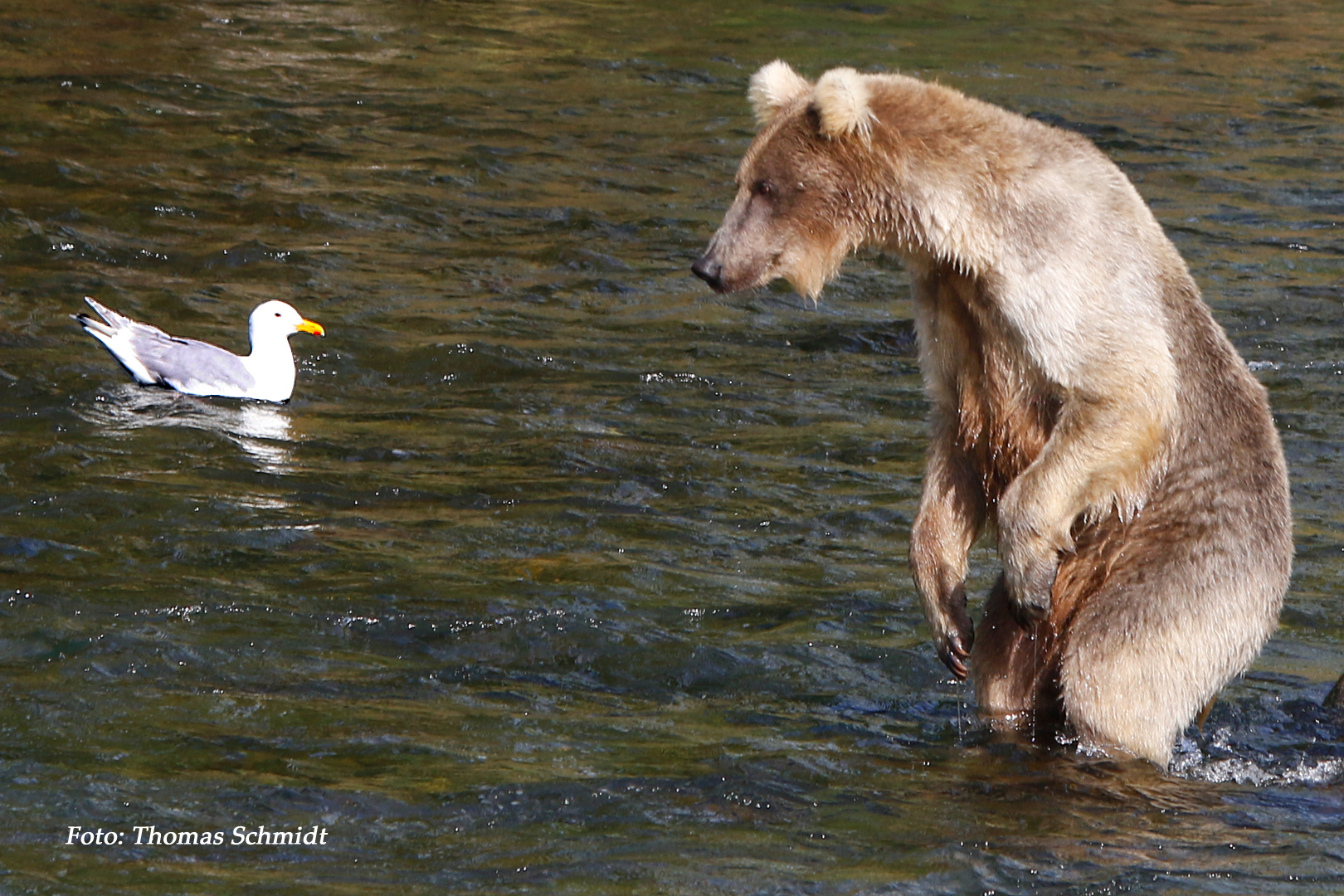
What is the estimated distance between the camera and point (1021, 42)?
18.9 metres

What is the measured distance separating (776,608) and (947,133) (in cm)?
208

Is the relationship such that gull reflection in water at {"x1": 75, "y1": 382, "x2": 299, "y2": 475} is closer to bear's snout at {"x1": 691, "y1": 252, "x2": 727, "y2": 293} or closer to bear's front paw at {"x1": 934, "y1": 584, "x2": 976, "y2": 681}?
bear's snout at {"x1": 691, "y1": 252, "x2": 727, "y2": 293}

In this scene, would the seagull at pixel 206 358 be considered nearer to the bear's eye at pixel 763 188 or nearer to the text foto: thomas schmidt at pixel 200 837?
the bear's eye at pixel 763 188

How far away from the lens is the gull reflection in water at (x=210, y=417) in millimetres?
8555

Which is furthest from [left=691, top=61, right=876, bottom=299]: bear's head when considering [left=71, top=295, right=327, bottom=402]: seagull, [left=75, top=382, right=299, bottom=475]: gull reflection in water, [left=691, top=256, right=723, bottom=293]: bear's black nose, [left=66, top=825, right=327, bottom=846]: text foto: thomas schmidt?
[left=71, top=295, right=327, bottom=402]: seagull

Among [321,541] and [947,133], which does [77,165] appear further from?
[947,133]

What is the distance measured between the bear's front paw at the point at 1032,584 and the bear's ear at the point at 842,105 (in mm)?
1415

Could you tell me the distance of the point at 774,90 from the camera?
19.2ft

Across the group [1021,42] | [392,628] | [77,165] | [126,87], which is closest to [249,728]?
[392,628]

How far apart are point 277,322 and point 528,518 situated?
2899 mm

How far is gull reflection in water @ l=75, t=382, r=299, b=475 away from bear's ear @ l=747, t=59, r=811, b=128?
3291 millimetres

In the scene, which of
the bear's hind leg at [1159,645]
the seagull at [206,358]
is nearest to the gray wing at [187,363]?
the seagull at [206,358]

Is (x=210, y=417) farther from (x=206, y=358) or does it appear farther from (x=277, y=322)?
(x=277, y=322)

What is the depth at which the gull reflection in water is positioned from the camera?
28.1 feet
